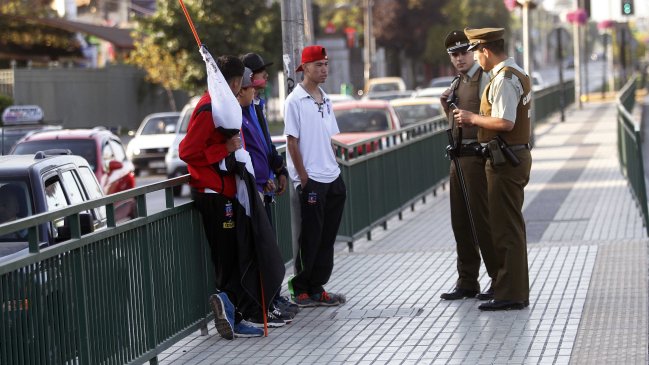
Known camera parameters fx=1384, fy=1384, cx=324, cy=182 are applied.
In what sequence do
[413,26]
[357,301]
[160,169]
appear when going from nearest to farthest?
1. [357,301]
2. [160,169]
3. [413,26]

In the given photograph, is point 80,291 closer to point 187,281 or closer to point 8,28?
point 187,281

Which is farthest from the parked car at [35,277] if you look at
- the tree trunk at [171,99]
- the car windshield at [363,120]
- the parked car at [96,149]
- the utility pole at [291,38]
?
the tree trunk at [171,99]

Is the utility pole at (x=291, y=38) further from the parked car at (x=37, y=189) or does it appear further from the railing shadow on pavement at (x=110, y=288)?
the parked car at (x=37, y=189)

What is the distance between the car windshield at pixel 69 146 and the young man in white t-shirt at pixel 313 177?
29.0 feet

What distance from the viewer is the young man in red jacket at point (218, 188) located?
884cm

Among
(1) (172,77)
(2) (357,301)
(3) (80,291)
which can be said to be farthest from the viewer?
(1) (172,77)

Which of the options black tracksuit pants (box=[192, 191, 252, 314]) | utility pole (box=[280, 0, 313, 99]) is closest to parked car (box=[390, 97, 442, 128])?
utility pole (box=[280, 0, 313, 99])

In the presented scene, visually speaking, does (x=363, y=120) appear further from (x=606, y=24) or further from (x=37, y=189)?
(x=606, y=24)

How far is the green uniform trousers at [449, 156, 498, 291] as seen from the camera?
1018cm

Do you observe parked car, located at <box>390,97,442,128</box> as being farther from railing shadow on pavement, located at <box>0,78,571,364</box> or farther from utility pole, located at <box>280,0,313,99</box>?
railing shadow on pavement, located at <box>0,78,571,364</box>

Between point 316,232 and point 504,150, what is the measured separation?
162 cm

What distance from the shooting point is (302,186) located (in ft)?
33.7

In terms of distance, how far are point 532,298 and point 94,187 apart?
3772mm

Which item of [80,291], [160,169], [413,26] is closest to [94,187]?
[80,291]
